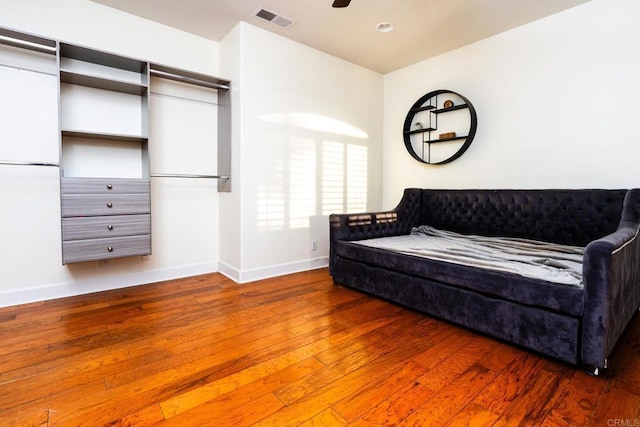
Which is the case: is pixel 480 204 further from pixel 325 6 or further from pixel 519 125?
pixel 325 6

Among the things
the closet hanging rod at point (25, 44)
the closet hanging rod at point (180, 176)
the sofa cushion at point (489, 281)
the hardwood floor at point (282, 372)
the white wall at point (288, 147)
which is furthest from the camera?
the white wall at point (288, 147)

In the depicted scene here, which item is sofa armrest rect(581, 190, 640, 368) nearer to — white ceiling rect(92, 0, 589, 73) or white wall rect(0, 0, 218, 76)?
white ceiling rect(92, 0, 589, 73)

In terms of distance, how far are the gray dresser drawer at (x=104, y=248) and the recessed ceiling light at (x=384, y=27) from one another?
304 cm

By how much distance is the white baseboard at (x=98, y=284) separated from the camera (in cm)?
259

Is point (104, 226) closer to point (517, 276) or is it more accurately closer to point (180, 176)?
point (180, 176)

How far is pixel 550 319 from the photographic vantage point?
1.75 m

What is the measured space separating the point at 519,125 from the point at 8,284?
4.85 m

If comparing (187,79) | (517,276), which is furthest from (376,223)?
(187,79)

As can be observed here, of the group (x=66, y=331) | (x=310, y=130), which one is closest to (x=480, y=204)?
(x=310, y=130)

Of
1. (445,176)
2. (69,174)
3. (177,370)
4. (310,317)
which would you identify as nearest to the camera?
(177,370)

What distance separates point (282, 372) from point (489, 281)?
139cm

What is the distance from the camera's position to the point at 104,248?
264cm

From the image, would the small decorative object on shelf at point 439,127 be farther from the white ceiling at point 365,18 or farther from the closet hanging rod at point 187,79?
the closet hanging rod at point 187,79

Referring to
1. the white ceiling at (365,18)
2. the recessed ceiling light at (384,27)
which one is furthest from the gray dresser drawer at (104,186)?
the recessed ceiling light at (384,27)
